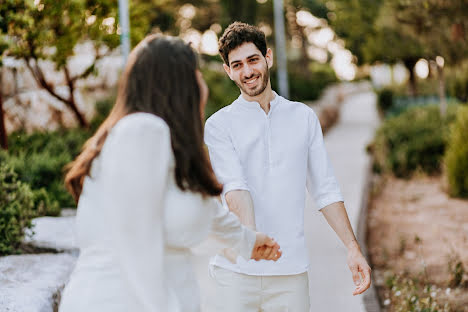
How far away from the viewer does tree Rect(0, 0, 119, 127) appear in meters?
6.60

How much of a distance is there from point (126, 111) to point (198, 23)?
25092 mm

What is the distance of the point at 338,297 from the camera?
520 cm

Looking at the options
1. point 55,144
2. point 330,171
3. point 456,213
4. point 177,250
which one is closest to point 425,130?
point 456,213

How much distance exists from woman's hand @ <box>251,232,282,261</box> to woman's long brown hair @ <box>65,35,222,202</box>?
0.39 m

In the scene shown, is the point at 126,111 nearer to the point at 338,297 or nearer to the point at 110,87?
the point at 338,297

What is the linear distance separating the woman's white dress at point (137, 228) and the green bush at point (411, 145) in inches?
386

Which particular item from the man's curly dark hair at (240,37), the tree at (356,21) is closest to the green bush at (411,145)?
the tree at (356,21)

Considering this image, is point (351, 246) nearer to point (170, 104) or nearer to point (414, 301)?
A: point (170, 104)

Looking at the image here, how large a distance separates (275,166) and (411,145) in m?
9.84

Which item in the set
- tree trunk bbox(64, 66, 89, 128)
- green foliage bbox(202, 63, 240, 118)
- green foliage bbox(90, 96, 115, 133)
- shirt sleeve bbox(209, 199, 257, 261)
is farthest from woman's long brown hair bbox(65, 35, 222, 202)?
green foliage bbox(202, 63, 240, 118)

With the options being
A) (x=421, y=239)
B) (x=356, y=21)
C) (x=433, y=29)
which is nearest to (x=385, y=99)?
(x=356, y=21)

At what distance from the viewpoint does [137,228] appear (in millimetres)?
1729

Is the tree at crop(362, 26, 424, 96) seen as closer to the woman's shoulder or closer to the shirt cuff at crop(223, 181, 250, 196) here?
the shirt cuff at crop(223, 181, 250, 196)

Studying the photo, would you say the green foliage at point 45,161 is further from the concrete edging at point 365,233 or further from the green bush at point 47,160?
the concrete edging at point 365,233
